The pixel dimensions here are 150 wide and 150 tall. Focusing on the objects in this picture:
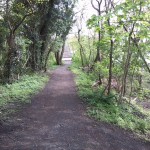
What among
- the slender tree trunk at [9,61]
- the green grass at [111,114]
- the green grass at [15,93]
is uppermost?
the slender tree trunk at [9,61]

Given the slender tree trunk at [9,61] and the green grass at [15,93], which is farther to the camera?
the slender tree trunk at [9,61]

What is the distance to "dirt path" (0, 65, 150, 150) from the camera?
7.72 metres

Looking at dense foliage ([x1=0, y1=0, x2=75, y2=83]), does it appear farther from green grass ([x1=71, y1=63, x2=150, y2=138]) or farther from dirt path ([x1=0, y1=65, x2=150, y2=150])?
dirt path ([x1=0, y1=65, x2=150, y2=150])

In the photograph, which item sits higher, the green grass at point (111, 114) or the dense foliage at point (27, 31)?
the dense foliage at point (27, 31)

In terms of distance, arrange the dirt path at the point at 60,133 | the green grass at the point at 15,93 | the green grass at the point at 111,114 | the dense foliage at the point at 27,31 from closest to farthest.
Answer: the dirt path at the point at 60,133 → the green grass at the point at 111,114 → the green grass at the point at 15,93 → the dense foliage at the point at 27,31

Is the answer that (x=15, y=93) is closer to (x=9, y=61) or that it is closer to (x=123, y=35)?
(x=9, y=61)

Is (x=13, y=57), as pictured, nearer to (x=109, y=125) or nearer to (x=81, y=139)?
(x=109, y=125)

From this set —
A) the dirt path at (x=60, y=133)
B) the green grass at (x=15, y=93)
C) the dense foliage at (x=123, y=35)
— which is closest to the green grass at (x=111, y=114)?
the dirt path at (x=60, y=133)

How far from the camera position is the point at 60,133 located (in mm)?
8727

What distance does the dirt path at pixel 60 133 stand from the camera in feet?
25.3

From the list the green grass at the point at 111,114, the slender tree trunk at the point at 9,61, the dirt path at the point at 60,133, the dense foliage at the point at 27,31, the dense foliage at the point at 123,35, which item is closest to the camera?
the dirt path at the point at 60,133

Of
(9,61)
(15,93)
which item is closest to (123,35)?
(15,93)

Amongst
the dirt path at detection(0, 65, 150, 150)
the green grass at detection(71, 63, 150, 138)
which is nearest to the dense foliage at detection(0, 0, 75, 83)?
the green grass at detection(71, 63, 150, 138)

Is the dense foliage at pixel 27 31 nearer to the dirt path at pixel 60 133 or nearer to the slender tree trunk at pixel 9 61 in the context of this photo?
the slender tree trunk at pixel 9 61
